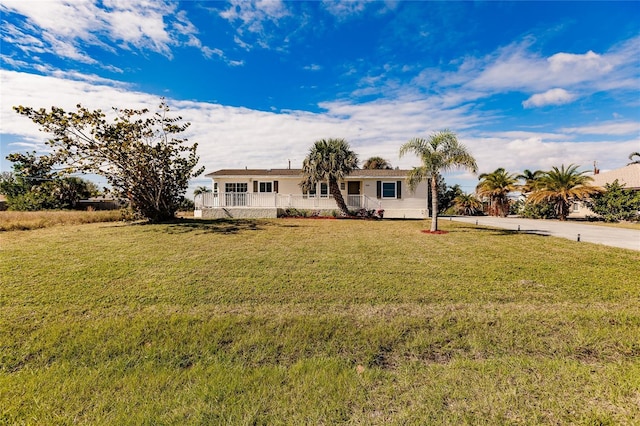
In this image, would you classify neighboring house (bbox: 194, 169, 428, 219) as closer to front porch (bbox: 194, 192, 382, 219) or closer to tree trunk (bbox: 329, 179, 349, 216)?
front porch (bbox: 194, 192, 382, 219)

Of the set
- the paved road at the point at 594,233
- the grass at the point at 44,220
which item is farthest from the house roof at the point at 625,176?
the grass at the point at 44,220

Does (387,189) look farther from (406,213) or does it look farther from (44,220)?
(44,220)

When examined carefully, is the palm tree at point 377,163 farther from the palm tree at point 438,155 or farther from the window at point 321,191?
the palm tree at point 438,155

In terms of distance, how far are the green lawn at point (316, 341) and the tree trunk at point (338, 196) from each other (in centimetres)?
1249

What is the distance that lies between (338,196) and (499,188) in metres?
17.5

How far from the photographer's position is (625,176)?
29109 mm

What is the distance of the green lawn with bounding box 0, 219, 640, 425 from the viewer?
2.63m

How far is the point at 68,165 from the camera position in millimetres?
12992

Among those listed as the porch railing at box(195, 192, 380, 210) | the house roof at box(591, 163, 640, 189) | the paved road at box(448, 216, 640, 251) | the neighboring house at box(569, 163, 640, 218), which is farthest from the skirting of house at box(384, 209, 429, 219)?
the house roof at box(591, 163, 640, 189)

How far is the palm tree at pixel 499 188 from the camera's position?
28.1 meters

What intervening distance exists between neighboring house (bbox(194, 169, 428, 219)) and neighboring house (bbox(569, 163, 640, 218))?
1476cm

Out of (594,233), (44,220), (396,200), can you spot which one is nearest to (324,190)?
(396,200)

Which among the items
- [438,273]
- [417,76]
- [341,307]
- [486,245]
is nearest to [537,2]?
[417,76]

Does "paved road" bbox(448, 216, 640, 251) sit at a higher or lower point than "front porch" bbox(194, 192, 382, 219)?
lower
